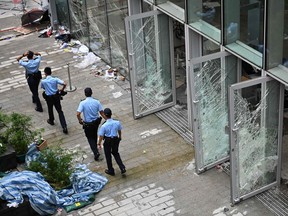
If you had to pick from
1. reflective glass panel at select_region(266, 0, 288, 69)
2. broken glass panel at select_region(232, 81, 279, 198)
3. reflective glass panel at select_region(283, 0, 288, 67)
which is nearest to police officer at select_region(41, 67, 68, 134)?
broken glass panel at select_region(232, 81, 279, 198)

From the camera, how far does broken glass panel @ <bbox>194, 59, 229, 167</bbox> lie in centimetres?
980

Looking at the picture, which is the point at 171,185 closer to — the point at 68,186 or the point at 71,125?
the point at 68,186

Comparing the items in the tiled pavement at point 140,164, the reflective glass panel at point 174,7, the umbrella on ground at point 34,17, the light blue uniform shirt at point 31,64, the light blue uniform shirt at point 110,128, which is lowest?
the tiled pavement at point 140,164

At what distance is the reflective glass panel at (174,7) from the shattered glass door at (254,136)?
8.60 ft

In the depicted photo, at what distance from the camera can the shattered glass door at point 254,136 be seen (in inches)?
351

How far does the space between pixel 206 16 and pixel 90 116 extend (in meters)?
2.68

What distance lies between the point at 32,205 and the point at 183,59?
5.02 meters

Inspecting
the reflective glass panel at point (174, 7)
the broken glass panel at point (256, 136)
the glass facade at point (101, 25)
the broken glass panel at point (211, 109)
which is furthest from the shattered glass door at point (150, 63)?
the broken glass panel at point (256, 136)

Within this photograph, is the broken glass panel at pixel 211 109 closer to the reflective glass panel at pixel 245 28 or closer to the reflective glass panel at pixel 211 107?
the reflective glass panel at pixel 211 107

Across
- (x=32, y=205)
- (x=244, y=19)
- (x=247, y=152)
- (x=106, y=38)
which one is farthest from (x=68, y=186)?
(x=106, y=38)

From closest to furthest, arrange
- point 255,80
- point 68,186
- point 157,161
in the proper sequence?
point 255,80
point 68,186
point 157,161

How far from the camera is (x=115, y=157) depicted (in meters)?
10.3

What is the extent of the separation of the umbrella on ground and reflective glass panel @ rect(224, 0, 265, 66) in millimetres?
9198

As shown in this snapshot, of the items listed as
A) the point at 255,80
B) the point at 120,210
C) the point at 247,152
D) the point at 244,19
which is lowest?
the point at 120,210
